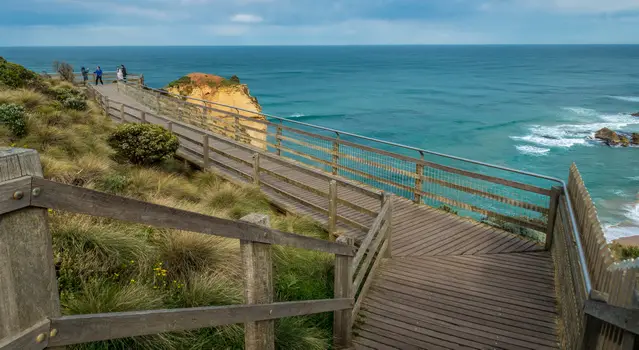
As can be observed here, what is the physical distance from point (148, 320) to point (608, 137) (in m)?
51.7

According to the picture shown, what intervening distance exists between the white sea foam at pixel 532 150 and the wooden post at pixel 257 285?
145 ft

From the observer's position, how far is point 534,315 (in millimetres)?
5855

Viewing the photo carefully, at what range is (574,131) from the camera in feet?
A: 170

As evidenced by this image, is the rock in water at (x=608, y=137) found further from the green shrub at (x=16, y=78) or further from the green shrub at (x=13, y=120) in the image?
the green shrub at (x=13, y=120)

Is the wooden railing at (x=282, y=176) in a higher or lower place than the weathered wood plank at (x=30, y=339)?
lower

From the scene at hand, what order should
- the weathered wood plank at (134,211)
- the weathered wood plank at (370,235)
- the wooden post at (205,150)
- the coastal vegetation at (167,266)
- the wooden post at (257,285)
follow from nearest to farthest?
the weathered wood plank at (134,211) < the wooden post at (257,285) < the coastal vegetation at (167,266) < the weathered wood plank at (370,235) < the wooden post at (205,150)

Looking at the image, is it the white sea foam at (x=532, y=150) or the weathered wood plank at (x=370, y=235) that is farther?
the white sea foam at (x=532, y=150)

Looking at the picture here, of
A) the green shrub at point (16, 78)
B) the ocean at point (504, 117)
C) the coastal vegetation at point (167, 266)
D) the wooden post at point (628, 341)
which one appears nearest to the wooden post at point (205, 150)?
the coastal vegetation at point (167, 266)

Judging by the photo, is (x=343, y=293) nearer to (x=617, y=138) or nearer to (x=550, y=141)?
(x=550, y=141)

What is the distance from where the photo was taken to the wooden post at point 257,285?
3113mm

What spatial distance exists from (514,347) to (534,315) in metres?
0.75

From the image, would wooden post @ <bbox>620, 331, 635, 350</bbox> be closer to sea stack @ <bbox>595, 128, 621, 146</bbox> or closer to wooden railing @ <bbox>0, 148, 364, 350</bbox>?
wooden railing @ <bbox>0, 148, 364, 350</bbox>

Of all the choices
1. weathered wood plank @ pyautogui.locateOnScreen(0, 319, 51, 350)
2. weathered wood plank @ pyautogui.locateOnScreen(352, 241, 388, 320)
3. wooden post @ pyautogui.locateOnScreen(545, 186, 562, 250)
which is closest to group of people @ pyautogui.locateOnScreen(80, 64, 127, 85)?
weathered wood plank @ pyautogui.locateOnScreen(352, 241, 388, 320)

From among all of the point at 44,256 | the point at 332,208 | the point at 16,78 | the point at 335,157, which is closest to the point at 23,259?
the point at 44,256
